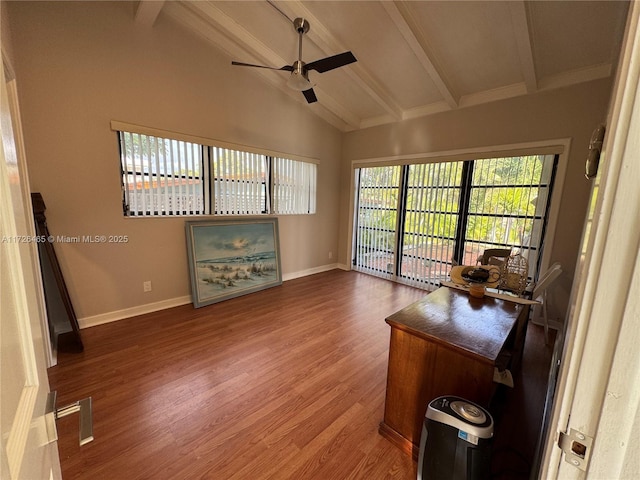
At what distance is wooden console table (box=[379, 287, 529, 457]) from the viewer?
4.20ft

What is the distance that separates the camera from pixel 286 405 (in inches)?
71.2

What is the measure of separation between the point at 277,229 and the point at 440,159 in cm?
261

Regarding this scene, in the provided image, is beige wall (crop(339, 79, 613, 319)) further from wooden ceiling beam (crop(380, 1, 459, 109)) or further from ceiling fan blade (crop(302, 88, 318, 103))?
ceiling fan blade (crop(302, 88, 318, 103))

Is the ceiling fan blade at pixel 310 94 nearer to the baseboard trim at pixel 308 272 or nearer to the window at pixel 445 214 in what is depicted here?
the window at pixel 445 214

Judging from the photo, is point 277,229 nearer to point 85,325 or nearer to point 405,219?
point 405,219

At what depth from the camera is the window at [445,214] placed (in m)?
3.23

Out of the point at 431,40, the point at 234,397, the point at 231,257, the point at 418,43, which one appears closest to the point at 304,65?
the point at 418,43

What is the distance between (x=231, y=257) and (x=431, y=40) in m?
3.40

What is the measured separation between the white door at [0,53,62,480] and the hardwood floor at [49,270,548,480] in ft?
3.57

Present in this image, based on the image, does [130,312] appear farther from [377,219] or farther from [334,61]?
[377,219]

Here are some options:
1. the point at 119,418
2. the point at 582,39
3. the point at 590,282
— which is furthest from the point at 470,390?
the point at 582,39

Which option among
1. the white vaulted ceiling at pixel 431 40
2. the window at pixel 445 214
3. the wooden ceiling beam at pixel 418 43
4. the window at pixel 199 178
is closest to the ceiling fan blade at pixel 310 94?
the white vaulted ceiling at pixel 431 40

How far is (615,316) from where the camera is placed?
1.36ft

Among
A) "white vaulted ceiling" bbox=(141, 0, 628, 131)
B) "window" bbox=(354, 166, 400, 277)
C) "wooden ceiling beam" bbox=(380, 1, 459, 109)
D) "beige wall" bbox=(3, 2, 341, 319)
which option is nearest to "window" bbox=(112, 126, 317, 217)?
"beige wall" bbox=(3, 2, 341, 319)
